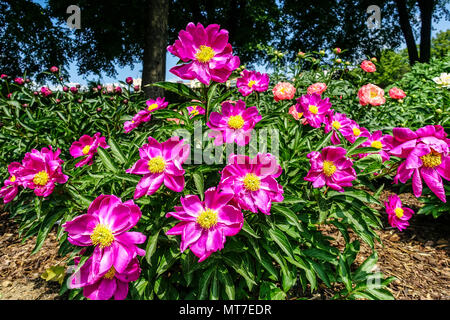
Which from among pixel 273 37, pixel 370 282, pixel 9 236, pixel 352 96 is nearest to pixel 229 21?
pixel 273 37

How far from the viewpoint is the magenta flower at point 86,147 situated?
5.12 ft

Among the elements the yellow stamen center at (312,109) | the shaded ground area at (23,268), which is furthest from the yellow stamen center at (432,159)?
the shaded ground area at (23,268)

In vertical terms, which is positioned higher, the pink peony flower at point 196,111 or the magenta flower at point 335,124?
the pink peony flower at point 196,111

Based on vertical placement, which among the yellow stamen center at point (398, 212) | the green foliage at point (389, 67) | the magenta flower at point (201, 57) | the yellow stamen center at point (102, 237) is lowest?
the yellow stamen center at point (398, 212)

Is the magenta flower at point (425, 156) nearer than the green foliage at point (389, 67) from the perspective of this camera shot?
Yes

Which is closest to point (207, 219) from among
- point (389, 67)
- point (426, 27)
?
point (426, 27)

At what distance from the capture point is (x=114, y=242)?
3.42 feet

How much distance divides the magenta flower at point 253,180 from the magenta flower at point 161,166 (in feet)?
0.58

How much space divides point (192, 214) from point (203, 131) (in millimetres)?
413

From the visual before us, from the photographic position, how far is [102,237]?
102 centimetres

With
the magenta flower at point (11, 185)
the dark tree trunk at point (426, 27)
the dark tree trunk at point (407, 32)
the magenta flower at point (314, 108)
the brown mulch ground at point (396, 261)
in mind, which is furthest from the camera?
the dark tree trunk at point (426, 27)

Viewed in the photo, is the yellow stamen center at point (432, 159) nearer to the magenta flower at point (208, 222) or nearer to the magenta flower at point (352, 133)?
the magenta flower at point (352, 133)

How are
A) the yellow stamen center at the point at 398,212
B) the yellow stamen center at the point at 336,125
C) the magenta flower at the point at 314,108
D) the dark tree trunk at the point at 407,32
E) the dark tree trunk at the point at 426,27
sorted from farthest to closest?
the dark tree trunk at the point at 426,27
the dark tree trunk at the point at 407,32
the yellow stamen center at the point at 398,212
the yellow stamen center at the point at 336,125
the magenta flower at the point at 314,108
